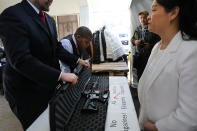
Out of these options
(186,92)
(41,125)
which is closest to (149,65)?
(186,92)

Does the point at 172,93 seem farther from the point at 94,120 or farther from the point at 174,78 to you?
the point at 94,120

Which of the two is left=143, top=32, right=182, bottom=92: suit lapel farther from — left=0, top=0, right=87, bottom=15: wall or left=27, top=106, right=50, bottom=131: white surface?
left=0, top=0, right=87, bottom=15: wall

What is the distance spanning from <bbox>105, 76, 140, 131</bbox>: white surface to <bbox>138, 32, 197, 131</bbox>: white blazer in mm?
106

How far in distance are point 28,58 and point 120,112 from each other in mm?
603

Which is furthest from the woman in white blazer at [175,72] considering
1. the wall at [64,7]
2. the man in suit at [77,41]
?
the wall at [64,7]

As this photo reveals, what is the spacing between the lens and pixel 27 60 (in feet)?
2.94

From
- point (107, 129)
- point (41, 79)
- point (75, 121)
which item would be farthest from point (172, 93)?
point (41, 79)

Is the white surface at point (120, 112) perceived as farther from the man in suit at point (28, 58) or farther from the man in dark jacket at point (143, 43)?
the man in dark jacket at point (143, 43)

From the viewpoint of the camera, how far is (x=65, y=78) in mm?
880

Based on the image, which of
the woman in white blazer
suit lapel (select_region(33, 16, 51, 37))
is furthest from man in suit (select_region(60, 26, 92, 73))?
the woman in white blazer

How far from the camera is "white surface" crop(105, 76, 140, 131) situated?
2.51 ft

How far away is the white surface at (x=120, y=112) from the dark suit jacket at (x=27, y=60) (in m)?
0.38

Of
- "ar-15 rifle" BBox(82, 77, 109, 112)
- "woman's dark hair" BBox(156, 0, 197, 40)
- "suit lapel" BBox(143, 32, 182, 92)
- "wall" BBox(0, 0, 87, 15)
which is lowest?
"ar-15 rifle" BBox(82, 77, 109, 112)

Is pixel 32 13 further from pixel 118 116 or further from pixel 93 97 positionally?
pixel 118 116
